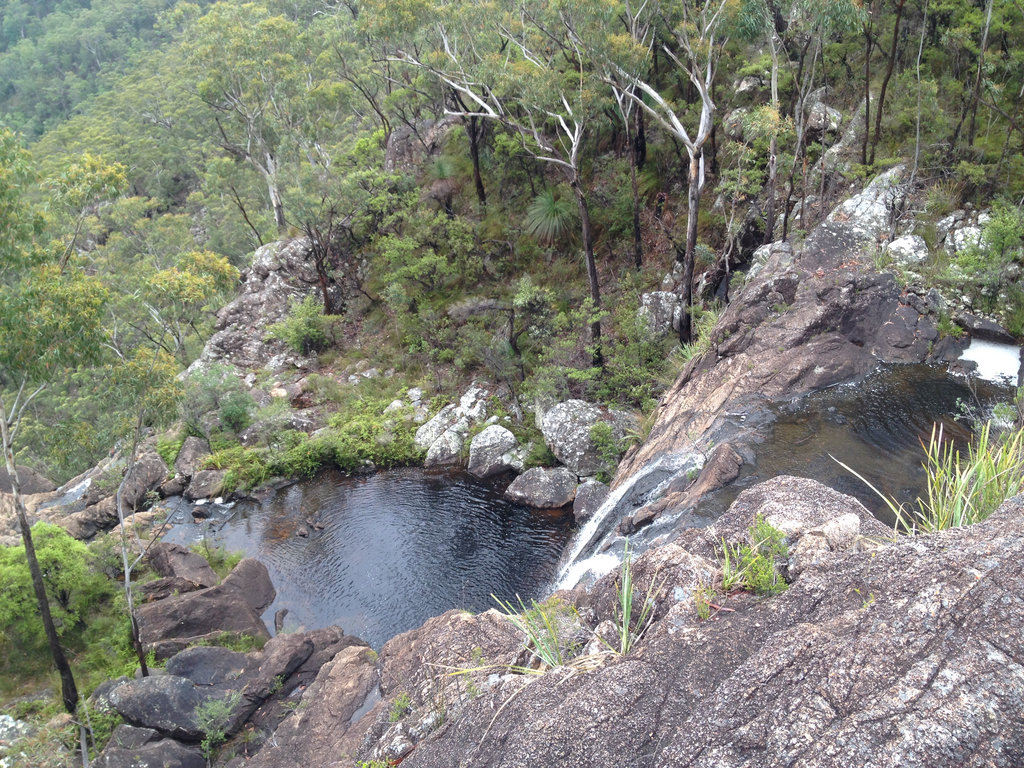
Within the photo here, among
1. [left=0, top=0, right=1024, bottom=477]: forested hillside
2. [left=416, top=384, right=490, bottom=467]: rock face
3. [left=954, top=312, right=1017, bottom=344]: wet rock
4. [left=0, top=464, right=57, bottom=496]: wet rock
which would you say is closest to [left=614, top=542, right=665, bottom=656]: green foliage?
[left=0, top=0, right=1024, bottom=477]: forested hillside

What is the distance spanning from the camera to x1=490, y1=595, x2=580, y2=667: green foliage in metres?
6.25

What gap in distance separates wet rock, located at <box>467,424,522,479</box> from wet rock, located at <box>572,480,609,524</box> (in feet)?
10.5

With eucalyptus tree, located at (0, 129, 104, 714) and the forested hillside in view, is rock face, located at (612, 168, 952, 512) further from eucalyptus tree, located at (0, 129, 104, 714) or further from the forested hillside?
eucalyptus tree, located at (0, 129, 104, 714)

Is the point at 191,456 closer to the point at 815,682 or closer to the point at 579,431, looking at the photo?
the point at 579,431

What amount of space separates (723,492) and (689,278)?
31.9 feet

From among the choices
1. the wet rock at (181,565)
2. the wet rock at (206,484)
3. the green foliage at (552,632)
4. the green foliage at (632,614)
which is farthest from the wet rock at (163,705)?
the wet rock at (206,484)

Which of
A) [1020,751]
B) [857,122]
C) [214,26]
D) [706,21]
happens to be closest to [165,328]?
[214,26]

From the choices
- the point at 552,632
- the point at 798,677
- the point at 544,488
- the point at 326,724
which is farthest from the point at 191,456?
the point at 798,677

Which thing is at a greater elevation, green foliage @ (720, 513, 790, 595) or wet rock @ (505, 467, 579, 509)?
green foliage @ (720, 513, 790, 595)

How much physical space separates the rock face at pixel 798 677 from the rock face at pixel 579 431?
11108 mm

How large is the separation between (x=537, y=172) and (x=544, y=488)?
1604 cm

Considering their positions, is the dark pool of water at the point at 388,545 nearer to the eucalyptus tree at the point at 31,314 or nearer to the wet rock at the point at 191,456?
the wet rock at the point at 191,456

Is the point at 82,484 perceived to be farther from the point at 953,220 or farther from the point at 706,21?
the point at 953,220

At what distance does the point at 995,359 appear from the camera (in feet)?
44.8
